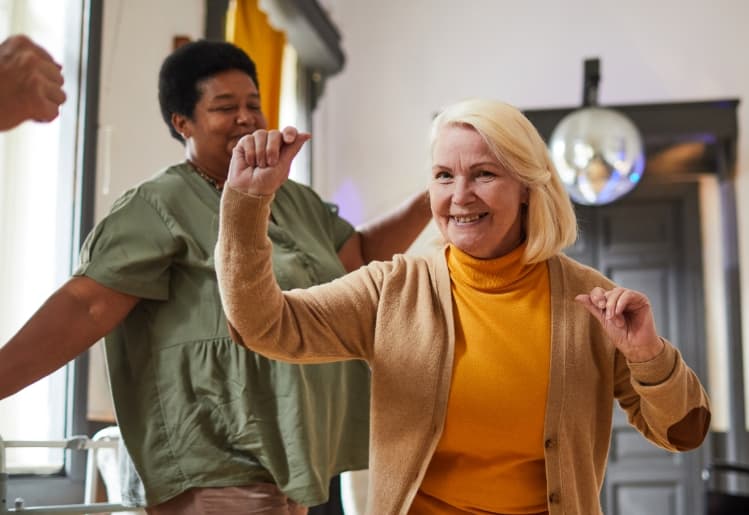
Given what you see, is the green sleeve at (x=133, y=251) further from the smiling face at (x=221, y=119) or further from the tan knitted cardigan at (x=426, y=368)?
the tan knitted cardigan at (x=426, y=368)

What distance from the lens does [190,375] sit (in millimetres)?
1719

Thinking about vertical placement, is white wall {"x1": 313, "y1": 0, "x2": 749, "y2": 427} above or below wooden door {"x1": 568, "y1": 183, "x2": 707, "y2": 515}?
above

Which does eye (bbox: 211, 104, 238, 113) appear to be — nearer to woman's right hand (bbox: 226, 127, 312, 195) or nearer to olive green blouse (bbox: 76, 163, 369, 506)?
olive green blouse (bbox: 76, 163, 369, 506)

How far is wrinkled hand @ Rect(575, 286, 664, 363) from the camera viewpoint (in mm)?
1418

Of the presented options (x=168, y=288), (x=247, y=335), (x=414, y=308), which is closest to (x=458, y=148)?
(x=414, y=308)

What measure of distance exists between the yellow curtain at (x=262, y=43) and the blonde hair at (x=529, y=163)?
2.89m

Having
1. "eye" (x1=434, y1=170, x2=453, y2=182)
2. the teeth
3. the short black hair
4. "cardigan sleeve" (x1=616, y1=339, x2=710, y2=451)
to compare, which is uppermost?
the short black hair

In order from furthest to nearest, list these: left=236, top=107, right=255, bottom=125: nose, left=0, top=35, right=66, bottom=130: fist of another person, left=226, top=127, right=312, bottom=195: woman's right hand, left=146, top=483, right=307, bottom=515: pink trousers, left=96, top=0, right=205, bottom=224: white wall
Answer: left=96, top=0, right=205, bottom=224: white wall → left=236, top=107, right=255, bottom=125: nose → left=146, top=483, right=307, bottom=515: pink trousers → left=226, top=127, right=312, bottom=195: woman's right hand → left=0, top=35, right=66, bottom=130: fist of another person

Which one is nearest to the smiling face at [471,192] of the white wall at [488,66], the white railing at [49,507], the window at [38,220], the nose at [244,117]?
the nose at [244,117]

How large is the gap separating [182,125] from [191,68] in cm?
10

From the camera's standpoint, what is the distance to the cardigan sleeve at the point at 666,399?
145 centimetres

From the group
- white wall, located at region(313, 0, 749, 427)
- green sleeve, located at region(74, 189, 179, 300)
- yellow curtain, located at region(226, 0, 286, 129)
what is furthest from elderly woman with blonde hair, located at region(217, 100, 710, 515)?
white wall, located at region(313, 0, 749, 427)

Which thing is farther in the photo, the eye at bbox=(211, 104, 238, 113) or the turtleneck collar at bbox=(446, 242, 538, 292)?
the eye at bbox=(211, 104, 238, 113)

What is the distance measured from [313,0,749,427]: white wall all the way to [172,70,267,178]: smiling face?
12.8 ft
